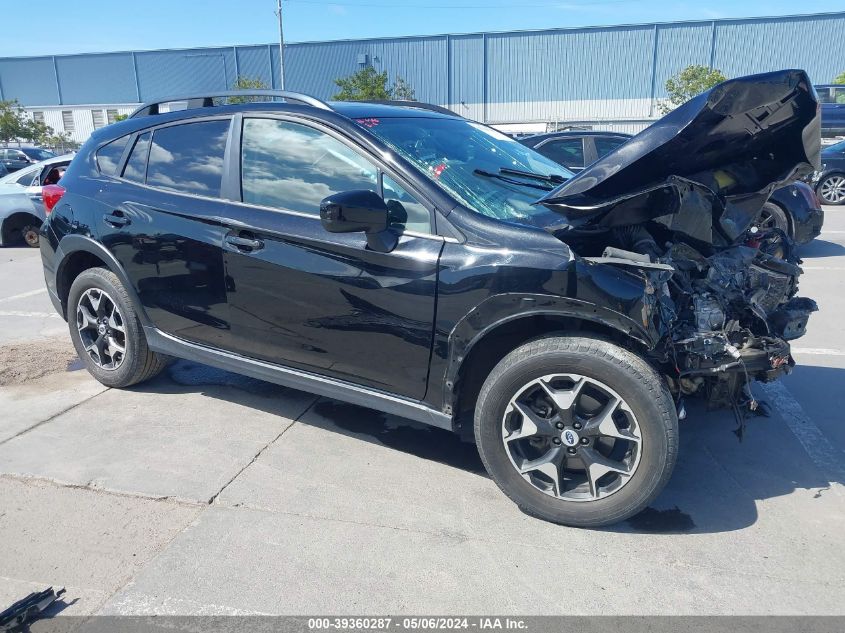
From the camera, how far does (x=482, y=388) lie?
3.04 m

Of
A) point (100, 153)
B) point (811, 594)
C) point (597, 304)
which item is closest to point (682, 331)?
point (597, 304)

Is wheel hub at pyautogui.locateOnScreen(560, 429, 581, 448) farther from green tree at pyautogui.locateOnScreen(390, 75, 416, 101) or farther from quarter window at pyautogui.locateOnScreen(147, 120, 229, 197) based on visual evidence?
green tree at pyautogui.locateOnScreen(390, 75, 416, 101)

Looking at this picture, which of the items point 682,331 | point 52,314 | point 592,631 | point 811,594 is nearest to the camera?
point 592,631

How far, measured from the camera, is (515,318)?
288 cm

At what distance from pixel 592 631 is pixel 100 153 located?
13.7 ft

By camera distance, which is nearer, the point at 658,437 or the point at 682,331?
the point at 658,437

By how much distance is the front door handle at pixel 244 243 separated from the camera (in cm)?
348

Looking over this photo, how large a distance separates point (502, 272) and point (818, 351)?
3.65m

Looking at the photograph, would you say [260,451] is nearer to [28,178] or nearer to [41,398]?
[41,398]

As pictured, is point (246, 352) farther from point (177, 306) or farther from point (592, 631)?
point (592, 631)

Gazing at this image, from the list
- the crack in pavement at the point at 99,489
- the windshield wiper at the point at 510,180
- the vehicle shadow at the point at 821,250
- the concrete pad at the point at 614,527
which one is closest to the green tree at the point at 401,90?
the vehicle shadow at the point at 821,250

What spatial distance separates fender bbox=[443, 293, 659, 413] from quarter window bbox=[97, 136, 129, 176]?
278cm

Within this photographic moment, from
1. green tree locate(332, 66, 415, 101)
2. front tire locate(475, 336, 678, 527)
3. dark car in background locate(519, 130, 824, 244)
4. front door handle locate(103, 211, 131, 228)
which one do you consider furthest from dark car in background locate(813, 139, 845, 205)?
green tree locate(332, 66, 415, 101)

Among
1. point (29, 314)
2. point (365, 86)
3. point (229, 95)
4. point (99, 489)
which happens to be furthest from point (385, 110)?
point (365, 86)
